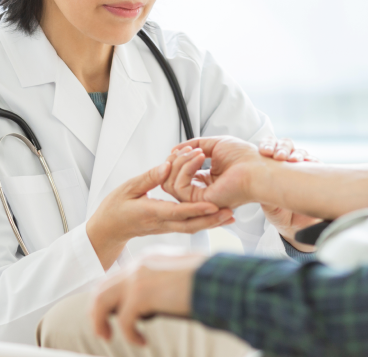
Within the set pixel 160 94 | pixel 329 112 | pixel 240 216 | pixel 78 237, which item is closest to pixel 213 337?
pixel 78 237

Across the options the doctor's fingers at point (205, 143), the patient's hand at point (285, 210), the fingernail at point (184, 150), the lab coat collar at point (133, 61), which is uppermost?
the lab coat collar at point (133, 61)

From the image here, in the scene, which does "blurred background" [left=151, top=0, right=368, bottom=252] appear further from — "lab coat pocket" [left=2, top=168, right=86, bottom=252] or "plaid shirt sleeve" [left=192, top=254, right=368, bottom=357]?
"plaid shirt sleeve" [left=192, top=254, right=368, bottom=357]

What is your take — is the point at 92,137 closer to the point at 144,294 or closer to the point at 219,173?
the point at 219,173

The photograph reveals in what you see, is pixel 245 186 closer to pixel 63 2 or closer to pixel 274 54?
pixel 63 2

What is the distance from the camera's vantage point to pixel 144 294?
360mm

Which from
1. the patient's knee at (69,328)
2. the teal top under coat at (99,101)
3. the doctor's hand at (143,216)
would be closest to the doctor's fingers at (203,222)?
the doctor's hand at (143,216)

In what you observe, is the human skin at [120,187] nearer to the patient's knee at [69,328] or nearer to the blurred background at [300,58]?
the patient's knee at [69,328]

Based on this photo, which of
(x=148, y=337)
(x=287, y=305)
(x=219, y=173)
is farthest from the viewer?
(x=219, y=173)

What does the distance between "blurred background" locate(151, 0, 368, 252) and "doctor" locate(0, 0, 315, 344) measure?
20.6 inches

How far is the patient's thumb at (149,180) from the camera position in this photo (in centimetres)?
71

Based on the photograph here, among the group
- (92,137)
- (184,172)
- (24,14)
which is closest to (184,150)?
(184,172)

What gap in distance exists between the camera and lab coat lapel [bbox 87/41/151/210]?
92cm

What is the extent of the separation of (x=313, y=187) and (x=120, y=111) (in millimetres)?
481

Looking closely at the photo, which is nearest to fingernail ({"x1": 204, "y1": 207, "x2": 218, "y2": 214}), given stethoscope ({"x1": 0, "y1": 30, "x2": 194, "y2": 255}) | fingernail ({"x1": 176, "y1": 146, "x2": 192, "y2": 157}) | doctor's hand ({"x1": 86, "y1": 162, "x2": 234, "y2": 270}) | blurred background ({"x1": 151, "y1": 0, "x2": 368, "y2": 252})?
doctor's hand ({"x1": 86, "y1": 162, "x2": 234, "y2": 270})
